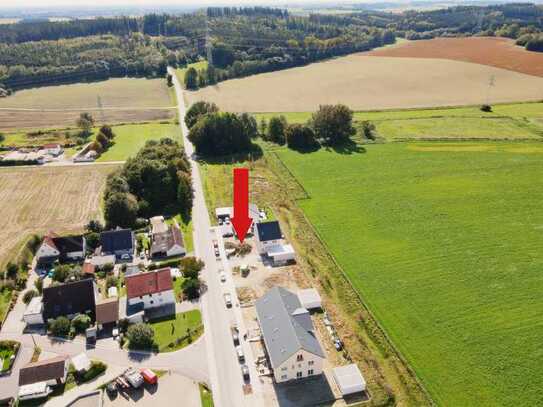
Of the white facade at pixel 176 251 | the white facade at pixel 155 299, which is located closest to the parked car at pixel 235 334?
the white facade at pixel 155 299

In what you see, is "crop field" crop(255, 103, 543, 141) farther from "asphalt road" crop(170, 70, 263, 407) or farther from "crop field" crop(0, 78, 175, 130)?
"asphalt road" crop(170, 70, 263, 407)

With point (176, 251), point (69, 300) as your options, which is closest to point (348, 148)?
point (176, 251)

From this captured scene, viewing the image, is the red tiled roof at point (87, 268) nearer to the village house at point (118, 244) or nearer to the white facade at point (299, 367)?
the village house at point (118, 244)

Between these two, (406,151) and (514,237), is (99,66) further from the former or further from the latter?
(514,237)

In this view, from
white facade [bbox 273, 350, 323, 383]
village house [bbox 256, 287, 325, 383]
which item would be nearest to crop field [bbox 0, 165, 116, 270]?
village house [bbox 256, 287, 325, 383]

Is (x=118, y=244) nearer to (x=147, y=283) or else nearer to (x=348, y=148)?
(x=147, y=283)
